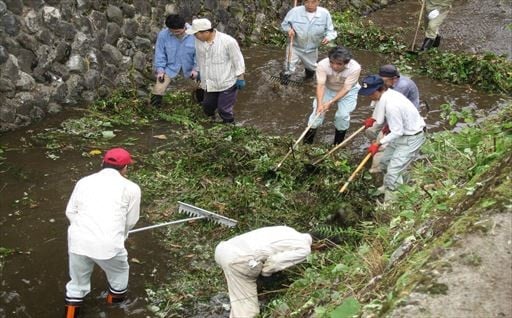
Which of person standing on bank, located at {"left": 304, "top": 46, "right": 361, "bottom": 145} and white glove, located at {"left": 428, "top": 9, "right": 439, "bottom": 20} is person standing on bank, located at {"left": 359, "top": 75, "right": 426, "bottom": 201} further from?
white glove, located at {"left": 428, "top": 9, "right": 439, "bottom": 20}

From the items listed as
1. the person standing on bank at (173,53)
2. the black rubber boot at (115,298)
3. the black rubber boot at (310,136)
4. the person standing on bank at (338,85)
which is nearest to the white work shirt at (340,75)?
the person standing on bank at (338,85)

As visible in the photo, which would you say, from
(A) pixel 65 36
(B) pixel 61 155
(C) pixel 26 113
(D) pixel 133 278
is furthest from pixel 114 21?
(D) pixel 133 278

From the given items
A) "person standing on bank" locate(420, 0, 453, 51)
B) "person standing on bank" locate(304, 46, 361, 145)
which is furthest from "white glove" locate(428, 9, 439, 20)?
"person standing on bank" locate(304, 46, 361, 145)

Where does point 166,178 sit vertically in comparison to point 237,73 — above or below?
below

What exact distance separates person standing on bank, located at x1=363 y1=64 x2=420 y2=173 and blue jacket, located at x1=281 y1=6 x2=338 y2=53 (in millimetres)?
2847

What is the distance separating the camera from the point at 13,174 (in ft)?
23.4

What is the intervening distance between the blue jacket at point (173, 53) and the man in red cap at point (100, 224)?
4047 mm

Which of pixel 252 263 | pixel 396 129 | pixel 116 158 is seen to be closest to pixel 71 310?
pixel 116 158

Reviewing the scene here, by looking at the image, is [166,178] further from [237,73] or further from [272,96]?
[272,96]

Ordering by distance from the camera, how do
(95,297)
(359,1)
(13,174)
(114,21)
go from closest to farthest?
(95,297) < (13,174) < (114,21) < (359,1)

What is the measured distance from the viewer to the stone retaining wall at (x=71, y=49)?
797cm

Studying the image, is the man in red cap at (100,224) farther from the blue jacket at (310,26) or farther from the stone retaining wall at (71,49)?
the blue jacket at (310,26)

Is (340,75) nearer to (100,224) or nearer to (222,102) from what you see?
(222,102)

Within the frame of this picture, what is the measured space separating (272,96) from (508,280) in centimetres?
741
